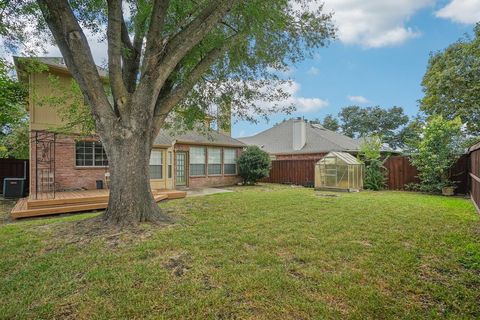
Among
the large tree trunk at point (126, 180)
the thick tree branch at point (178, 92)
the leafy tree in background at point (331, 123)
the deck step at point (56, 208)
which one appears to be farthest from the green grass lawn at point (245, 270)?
the leafy tree in background at point (331, 123)

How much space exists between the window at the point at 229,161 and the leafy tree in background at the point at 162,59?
25.0 feet

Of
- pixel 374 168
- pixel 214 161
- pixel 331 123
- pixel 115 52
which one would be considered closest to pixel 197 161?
pixel 214 161

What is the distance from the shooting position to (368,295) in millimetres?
2719

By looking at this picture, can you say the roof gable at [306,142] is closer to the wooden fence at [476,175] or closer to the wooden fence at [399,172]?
the wooden fence at [399,172]

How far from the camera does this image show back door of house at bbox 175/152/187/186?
45.5 ft

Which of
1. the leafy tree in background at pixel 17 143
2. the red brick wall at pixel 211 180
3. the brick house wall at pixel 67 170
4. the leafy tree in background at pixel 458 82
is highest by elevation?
the leafy tree in background at pixel 458 82

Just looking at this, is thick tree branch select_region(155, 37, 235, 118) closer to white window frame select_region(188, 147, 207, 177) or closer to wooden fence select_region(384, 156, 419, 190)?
white window frame select_region(188, 147, 207, 177)

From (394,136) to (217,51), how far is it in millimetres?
36326

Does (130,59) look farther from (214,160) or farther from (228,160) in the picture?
(228,160)

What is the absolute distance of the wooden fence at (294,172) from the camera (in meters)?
16.1

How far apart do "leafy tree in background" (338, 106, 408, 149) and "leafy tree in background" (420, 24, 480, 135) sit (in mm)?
16544

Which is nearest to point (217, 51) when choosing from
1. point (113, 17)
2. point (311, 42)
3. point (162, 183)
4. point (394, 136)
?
point (113, 17)

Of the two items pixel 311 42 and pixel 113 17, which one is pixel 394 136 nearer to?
pixel 311 42

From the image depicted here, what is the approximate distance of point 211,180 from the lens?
15.2 m
